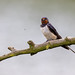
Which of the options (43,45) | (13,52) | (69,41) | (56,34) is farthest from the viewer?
(56,34)

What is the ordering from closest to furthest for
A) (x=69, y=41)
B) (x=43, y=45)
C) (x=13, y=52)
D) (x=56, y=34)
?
(x=69, y=41) < (x=43, y=45) < (x=13, y=52) < (x=56, y=34)

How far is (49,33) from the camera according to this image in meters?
2.19

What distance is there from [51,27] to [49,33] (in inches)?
2.8

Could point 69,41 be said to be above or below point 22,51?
above

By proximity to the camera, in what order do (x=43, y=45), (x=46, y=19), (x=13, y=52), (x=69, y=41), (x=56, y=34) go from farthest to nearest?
(x=46, y=19)
(x=56, y=34)
(x=13, y=52)
(x=43, y=45)
(x=69, y=41)

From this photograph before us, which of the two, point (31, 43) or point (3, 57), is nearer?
point (31, 43)

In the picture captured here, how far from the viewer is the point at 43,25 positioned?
7.47 feet

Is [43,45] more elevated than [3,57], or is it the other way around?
[43,45]

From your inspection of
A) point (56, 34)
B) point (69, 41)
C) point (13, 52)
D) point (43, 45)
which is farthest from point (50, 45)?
point (56, 34)

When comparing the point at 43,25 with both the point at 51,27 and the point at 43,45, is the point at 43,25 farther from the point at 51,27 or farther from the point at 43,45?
the point at 43,45

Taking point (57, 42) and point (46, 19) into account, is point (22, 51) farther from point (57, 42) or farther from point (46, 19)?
point (46, 19)

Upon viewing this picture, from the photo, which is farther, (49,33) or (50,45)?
(49,33)

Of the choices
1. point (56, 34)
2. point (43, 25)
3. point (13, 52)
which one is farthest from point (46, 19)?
point (13, 52)

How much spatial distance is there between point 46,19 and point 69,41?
35.3 inches
